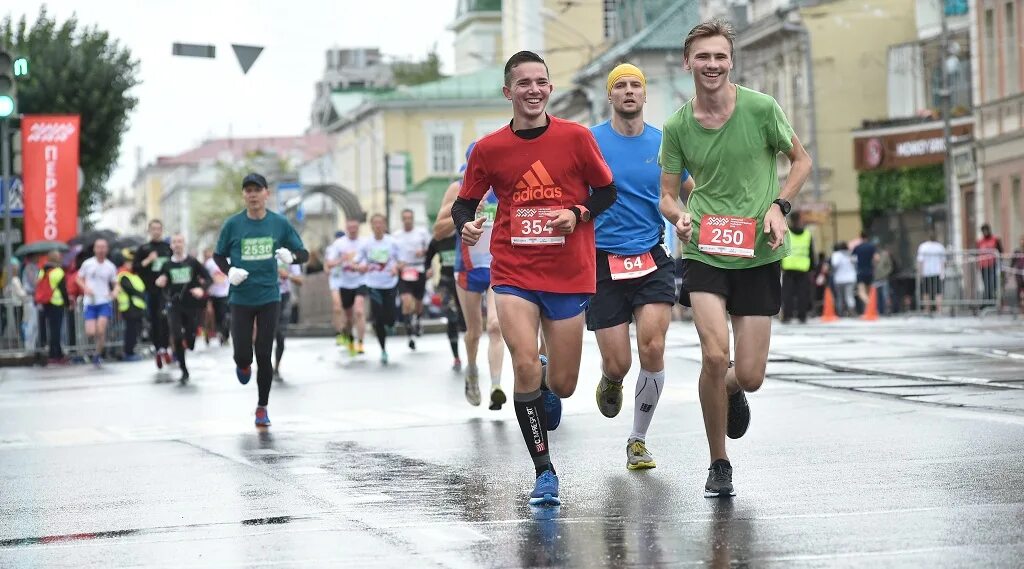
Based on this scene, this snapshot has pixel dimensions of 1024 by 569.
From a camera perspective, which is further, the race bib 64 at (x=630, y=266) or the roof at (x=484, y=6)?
the roof at (x=484, y=6)

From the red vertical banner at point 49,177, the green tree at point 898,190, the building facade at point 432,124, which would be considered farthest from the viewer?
the building facade at point 432,124

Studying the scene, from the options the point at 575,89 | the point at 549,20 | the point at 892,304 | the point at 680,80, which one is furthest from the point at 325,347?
the point at 549,20

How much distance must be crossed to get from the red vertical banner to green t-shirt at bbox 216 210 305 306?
18.5 meters

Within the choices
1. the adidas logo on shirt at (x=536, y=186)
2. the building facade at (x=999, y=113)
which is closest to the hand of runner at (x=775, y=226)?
the adidas logo on shirt at (x=536, y=186)

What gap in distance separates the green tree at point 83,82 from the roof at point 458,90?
4212cm

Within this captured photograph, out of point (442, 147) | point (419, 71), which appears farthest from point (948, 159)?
point (419, 71)

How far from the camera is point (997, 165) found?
45.2 m

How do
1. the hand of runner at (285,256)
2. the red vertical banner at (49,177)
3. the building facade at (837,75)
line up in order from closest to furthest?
the hand of runner at (285,256) → the red vertical banner at (49,177) → the building facade at (837,75)

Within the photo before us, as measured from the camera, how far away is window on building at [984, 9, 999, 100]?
148ft

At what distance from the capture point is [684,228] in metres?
8.78

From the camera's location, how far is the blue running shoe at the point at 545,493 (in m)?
8.60

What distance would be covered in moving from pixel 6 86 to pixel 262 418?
13.2 meters

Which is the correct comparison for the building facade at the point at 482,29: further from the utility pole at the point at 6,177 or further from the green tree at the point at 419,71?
the utility pole at the point at 6,177

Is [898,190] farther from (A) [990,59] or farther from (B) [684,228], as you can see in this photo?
(B) [684,228]
